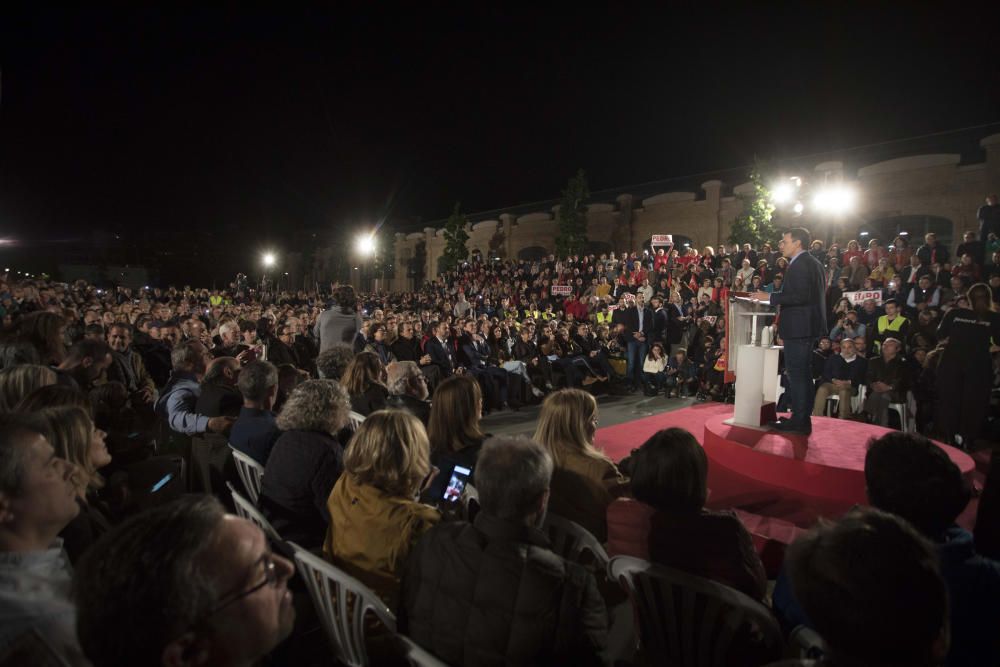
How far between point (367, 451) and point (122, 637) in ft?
4.98

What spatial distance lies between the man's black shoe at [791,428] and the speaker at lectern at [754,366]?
199 millimetres

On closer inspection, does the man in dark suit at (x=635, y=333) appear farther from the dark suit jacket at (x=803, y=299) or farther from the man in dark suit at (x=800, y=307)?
the dark suit jacket at (x=803, y=299)

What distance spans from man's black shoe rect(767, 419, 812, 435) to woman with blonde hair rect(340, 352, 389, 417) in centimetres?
382

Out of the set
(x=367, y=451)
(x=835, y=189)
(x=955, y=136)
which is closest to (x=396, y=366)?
(x=367, y=451)

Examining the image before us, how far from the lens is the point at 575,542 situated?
102 inches

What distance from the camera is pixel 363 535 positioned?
2.29 metres

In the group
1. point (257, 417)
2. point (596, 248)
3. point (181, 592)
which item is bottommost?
point (257, 417)

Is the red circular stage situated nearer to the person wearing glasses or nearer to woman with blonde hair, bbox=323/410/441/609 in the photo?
woman with blonde hair, bbox=323/410/441/609

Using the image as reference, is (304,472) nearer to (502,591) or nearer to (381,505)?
(381,505)

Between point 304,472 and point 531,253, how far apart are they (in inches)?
1265

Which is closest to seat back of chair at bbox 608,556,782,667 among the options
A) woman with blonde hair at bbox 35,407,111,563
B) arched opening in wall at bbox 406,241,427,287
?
woman with blonde hair at bbox 35,407,111,563

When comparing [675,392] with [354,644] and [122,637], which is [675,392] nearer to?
[354,644]

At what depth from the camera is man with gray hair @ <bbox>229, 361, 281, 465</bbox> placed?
3508mm

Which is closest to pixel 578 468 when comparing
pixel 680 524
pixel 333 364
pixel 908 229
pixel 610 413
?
pixel 680 524
